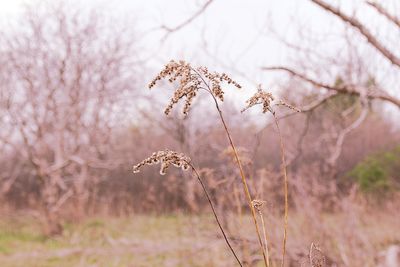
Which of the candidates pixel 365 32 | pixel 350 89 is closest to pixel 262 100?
pixel 365 32

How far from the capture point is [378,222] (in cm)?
984

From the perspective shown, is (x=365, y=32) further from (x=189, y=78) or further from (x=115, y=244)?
(x=115, y=244)

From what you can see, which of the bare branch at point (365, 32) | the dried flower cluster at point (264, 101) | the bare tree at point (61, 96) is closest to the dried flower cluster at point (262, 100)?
the dried flower cluster at point (264, 101)

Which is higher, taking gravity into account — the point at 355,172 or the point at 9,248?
the point at 355,172

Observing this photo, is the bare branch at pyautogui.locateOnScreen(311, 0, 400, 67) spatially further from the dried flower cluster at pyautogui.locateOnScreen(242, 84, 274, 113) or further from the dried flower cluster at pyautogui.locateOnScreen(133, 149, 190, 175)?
the dried flower cluster at pyautogui.locateOnScreen(133, 149, 190, 175)

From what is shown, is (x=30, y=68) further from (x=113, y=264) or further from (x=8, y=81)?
(x=113, y=264)

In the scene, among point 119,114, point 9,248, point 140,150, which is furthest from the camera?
point 140,150

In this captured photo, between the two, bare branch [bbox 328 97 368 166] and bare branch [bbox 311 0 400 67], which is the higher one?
bare branch [bbox 311 0 400 67]

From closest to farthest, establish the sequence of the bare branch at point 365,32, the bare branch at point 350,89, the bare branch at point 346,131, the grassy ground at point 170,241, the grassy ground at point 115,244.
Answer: the bare branch at point 365,32, the bare branch at point 346,131, the bare branch at point 350,89, the grassy ground at point 170,241, the grassy ground at point 115,244

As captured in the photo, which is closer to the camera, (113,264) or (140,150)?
(113,264)

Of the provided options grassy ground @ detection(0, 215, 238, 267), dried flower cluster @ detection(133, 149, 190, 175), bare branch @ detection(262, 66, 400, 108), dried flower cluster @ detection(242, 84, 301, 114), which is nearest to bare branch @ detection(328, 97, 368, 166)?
bare branch @ detection(262, 66, 400, 108)

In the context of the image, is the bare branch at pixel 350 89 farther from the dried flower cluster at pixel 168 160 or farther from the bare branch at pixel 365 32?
the dried flower cluster at pixel 168 160

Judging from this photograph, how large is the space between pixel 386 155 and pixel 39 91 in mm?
9612

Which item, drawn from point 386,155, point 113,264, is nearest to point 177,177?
point 386,155
